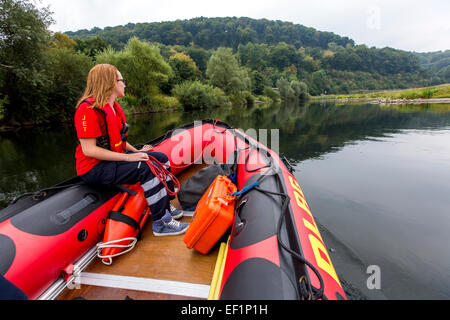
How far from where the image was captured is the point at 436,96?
76.3 ft

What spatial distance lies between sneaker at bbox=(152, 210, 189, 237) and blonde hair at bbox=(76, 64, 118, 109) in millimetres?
1050

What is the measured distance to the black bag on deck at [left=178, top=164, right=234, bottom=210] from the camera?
86.6 inches

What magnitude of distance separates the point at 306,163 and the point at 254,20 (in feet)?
482

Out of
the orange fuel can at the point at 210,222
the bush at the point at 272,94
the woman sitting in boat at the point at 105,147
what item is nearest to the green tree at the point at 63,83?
the woman sitting in boat at the point at 105,147

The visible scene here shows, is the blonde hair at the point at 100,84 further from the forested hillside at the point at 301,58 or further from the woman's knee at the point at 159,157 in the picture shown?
the forested hillside at the point at 301,58

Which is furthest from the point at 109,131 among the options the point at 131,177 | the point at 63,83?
the point at 63,83

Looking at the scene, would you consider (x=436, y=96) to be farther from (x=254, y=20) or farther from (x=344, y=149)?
(x=254, y=20)

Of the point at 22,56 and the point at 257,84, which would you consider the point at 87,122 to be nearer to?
the point at 22,56

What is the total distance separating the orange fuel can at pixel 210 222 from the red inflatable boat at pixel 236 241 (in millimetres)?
89

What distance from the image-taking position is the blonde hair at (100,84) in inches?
61.5

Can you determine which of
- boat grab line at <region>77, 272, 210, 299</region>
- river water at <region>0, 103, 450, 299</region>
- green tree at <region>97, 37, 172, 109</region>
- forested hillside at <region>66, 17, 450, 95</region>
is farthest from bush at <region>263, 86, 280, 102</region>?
boat grab line at <region>77, 272, 210, 299</region>

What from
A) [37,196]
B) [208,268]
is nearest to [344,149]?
[208,268]
